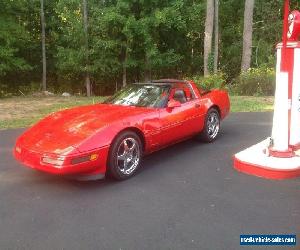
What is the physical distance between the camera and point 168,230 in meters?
3.61

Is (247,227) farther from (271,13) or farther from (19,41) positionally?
(271,13)

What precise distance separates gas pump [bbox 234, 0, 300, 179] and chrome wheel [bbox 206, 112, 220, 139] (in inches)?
61.0

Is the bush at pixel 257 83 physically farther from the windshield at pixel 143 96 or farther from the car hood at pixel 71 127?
the car hood at pixel 71 127

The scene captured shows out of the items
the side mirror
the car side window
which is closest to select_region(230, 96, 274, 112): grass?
the car side window

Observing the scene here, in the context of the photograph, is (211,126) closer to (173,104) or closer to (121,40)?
(173,104)

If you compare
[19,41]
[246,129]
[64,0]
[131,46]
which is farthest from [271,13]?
[246,129]

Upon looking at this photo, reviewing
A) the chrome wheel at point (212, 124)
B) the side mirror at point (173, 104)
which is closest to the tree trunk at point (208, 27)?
the chrome wheel at point (212, 124)

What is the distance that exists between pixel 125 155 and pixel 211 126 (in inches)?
99.8

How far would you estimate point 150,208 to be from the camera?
4.14 m

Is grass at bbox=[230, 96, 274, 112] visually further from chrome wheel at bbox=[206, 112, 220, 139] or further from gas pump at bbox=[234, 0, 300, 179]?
gas pump at bbox=[234, 0, 300, 179]

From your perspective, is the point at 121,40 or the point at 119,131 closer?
the point at 119,131

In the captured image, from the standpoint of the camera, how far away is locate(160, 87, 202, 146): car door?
575 cm

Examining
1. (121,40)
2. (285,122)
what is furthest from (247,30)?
(285,122)

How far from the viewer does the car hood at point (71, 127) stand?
4653 mm
